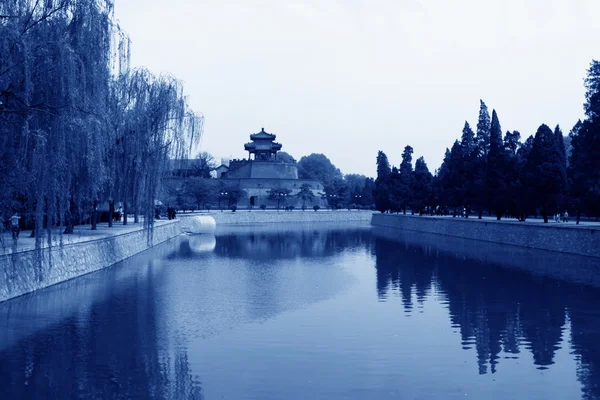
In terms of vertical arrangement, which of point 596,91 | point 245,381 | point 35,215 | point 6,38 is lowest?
point 245,381

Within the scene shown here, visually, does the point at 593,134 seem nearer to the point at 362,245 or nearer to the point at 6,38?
the point at 362,245

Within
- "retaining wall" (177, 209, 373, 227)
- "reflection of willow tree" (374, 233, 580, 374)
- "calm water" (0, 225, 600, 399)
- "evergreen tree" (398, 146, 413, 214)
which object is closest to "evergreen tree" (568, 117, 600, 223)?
"calm water" (0, 225, 600, 399)

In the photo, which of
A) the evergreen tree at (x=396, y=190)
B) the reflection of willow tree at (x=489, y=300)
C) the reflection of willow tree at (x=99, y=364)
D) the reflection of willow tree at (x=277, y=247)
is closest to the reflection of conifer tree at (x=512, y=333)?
the reflection of willow tree at (x=489, y=300)

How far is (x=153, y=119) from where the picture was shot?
2431cm

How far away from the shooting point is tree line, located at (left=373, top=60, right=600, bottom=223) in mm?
24391

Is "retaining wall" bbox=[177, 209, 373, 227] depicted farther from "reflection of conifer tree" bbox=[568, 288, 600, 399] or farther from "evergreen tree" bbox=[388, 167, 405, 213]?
"reflection of conifer tree" bbox=[568, 288, 600, 399]

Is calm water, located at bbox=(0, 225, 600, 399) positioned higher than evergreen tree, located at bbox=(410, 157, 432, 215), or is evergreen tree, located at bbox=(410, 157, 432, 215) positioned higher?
evergreen tree, located at bbox=(410, 157, 432, 215)

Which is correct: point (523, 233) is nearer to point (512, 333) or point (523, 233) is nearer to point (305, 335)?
point (512, 333)

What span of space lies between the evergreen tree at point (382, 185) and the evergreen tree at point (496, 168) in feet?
74.6

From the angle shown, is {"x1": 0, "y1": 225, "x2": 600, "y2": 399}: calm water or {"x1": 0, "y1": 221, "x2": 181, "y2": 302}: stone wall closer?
{"x1": 0, "y1": 225, "x2": 600, "y2": 399}: calm water

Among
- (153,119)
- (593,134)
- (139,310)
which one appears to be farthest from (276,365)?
(593,134)

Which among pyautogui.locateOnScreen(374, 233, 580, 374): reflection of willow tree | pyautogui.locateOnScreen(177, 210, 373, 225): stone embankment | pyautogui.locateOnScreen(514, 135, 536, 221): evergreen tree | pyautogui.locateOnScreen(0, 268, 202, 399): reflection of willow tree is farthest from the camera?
pyautogui.locateOnScreen(177, 210, 373, 225): stone embankment

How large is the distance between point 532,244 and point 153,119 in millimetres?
18113

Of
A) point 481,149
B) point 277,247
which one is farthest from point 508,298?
point 481,149
